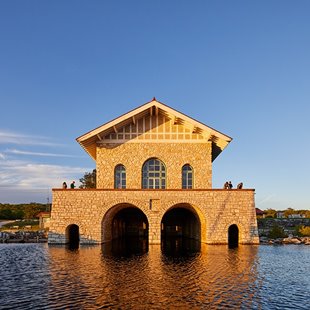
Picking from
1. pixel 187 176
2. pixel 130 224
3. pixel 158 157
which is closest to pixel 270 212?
pixel 130 224

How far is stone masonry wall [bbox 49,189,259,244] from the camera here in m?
23.8

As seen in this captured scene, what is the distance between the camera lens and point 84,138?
25750 mm

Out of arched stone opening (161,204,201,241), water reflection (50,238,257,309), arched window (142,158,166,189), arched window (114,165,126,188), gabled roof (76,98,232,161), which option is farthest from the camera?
arched stone opening (161,204,201,241)

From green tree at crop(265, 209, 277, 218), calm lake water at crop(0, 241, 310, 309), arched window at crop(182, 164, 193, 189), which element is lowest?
calm lake water at crop(0, 241, 310, 309)

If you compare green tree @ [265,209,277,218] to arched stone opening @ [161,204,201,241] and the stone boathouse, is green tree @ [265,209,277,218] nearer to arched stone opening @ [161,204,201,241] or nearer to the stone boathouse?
arched stone opening @ [161,204,201,241]

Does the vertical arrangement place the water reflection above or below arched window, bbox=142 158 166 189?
below

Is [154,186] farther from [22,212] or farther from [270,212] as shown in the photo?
[22,212]

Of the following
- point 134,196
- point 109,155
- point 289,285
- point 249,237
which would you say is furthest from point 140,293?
point 109,155

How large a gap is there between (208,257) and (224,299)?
8.18m

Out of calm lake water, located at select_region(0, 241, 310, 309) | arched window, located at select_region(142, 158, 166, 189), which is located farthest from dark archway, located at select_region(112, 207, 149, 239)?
calm lake water, located at select_region(0, 241, 310, 309)

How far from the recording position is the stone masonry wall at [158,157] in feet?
88.3

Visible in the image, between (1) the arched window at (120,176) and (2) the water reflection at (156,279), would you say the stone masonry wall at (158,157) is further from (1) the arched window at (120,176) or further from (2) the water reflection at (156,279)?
(2) the water reflection at (156,279)

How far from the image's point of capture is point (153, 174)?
89.4 feet

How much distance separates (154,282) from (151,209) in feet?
40.9
